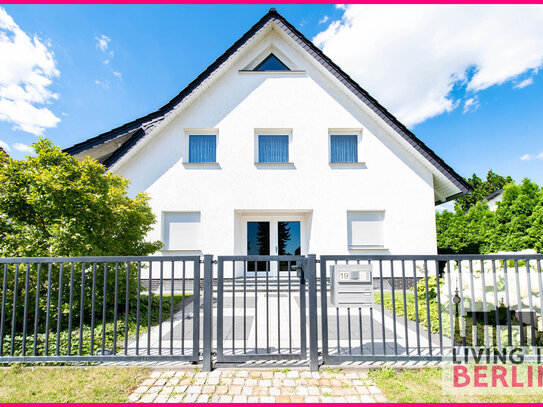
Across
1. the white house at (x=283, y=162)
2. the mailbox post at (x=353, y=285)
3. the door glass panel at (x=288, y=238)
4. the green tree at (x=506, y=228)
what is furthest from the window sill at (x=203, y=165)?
the green tree at (x=506, y=228)

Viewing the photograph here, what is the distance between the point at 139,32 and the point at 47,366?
9231 mm

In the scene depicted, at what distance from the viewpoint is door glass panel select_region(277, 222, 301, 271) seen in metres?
10.3

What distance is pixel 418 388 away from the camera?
287cm

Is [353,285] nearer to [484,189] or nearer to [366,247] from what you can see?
[366,247]

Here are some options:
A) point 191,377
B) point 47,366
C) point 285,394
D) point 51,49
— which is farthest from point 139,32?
point 285,394

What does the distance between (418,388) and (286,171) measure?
7.60 metres

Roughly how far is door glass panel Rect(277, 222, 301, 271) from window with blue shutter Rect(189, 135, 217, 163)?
11.8ft

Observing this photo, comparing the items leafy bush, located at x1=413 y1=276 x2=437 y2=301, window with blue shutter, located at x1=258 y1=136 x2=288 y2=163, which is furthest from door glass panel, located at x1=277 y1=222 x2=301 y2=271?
leafy bush, located at x1=413 y1=276 x2=437 y2=301

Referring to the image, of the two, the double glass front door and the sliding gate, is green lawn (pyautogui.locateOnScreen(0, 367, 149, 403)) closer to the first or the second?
the sliding gate

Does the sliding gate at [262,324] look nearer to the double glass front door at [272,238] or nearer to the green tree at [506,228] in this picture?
the double glass front door at [272,238]

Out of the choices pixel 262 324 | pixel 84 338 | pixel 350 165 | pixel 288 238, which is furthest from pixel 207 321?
pixel 350 165

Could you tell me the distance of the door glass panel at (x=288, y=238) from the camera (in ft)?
33.7

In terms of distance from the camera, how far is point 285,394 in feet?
9.05

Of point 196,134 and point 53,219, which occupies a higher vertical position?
point 196,134
